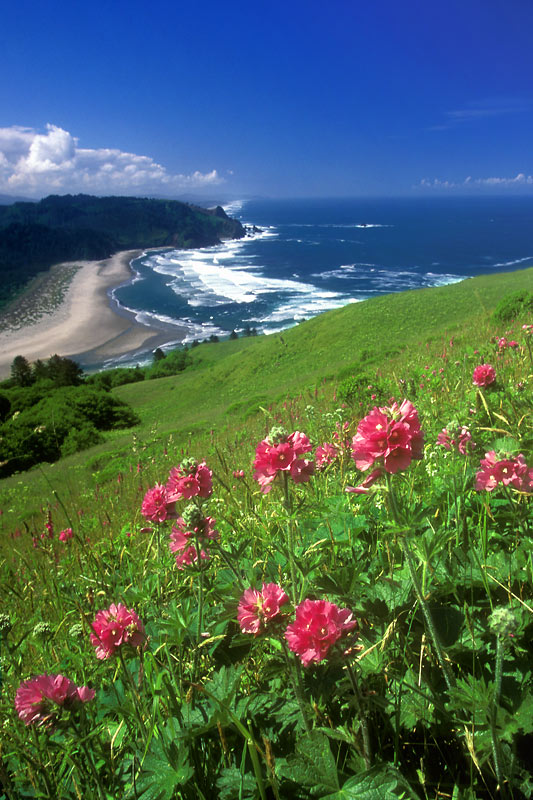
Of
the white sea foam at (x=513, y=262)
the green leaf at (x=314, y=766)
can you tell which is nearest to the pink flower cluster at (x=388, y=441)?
the green leaf at (x=314, y=766)

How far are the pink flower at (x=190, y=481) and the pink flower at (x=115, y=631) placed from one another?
1.38 feet

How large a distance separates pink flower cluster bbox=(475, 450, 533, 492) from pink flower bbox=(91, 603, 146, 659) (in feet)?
4.29

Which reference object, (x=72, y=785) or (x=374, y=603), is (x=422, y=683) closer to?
(x=374, y=603)

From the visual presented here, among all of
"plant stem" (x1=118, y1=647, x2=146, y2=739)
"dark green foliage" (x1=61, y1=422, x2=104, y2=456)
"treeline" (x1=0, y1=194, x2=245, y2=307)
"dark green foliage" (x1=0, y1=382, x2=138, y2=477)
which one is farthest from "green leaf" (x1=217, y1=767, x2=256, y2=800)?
"treeline" (x1=0, y1=194, x2=245, y2=307)

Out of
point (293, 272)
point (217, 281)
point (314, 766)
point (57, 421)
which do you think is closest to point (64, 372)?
point (57, 421)

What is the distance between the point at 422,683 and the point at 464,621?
23cm

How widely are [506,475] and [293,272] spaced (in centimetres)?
10892

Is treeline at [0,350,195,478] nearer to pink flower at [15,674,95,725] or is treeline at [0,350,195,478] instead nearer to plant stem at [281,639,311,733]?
pink flower at [15,674,95,725]

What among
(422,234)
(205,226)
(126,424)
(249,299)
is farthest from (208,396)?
(205,226)

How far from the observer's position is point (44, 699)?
1298mm

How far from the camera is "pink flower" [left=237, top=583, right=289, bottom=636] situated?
4.23 feet

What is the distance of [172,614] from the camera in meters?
1.73

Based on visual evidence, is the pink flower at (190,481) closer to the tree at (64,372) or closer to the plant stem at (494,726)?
the plant stem at (494,726)

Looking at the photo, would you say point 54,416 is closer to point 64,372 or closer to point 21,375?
point 64,372
